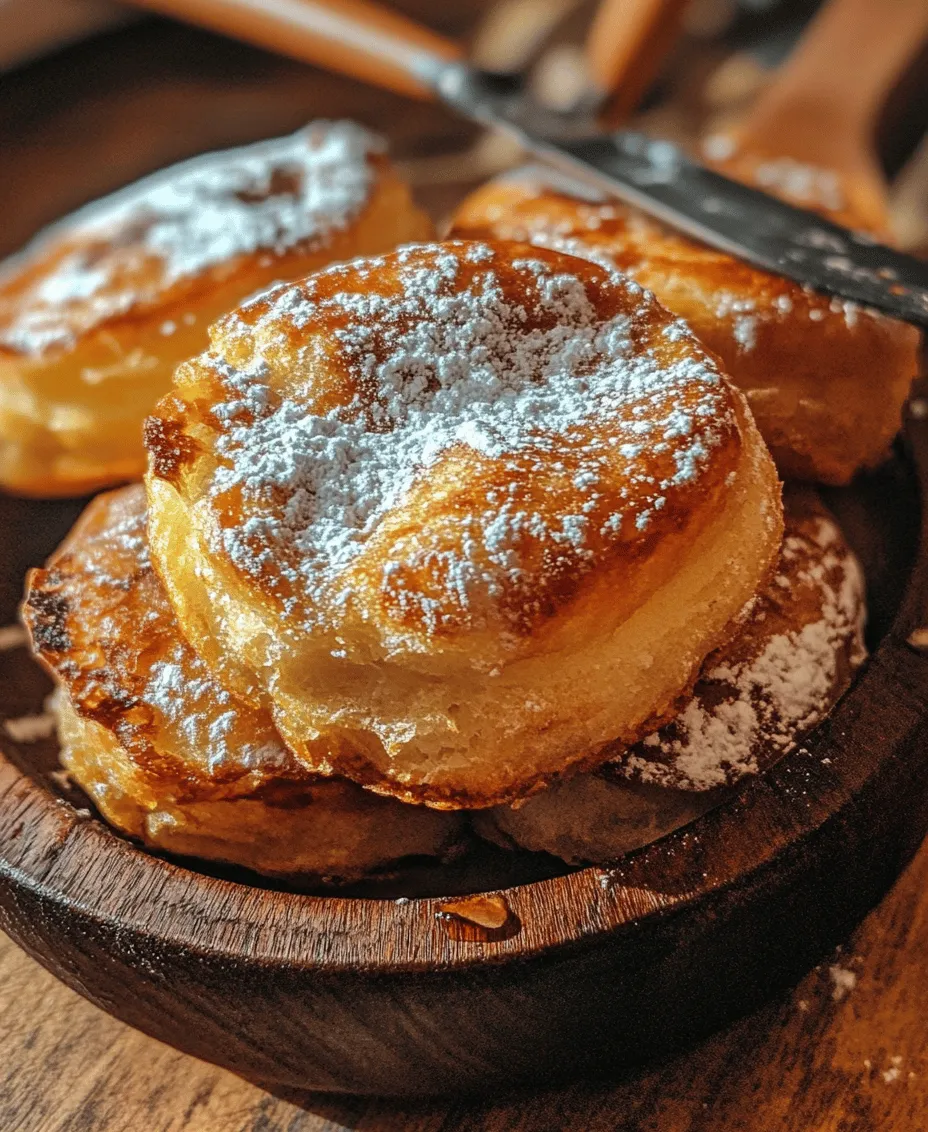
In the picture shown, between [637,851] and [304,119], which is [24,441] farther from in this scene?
[304,119]

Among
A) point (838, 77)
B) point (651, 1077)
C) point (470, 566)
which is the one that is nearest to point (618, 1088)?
point (651, 1077)

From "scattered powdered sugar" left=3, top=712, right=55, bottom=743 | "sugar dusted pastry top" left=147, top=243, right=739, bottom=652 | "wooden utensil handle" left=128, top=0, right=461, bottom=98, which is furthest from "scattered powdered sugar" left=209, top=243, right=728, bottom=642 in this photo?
"wooden utensil handle" left=128, top=0, right=461, bottom=98

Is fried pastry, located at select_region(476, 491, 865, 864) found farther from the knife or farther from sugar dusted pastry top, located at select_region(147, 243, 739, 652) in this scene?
the knife

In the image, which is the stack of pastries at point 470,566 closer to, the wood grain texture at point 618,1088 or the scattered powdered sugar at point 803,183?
the wood grain texture at point 618,1088

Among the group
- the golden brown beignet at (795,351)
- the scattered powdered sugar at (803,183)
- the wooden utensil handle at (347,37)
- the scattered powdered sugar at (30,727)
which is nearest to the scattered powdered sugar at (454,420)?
the golden brown beignet at (795,351)

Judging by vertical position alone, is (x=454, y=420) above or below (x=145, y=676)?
above

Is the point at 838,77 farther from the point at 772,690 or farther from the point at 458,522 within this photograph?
Result: the point at 458,522
